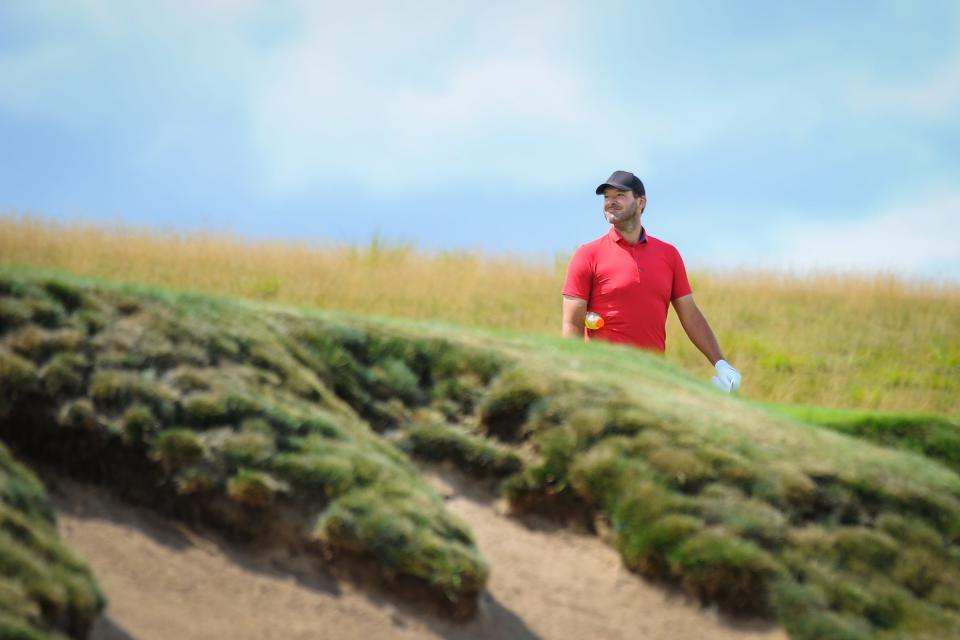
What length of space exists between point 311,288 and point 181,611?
12.9m

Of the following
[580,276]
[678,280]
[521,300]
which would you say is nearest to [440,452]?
[580,276]

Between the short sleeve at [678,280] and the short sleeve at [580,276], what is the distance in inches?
33.3

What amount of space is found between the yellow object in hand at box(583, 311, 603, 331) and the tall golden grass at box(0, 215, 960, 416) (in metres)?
8.05

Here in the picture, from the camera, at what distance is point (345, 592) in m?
6.23

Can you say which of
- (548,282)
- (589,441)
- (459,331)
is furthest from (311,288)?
(589,441)

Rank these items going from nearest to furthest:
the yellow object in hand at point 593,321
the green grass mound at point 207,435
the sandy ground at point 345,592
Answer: the sandy ground at point 345,592 → the green grass mound at point 207,435 → the yellow object in hand at point 593,321

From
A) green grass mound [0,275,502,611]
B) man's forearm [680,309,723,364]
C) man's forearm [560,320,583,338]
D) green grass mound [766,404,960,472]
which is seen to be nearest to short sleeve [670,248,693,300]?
man's forearm [680,309,723,364]

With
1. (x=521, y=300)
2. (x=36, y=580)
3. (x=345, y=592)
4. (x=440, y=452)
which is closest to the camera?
(x=36, y=580)

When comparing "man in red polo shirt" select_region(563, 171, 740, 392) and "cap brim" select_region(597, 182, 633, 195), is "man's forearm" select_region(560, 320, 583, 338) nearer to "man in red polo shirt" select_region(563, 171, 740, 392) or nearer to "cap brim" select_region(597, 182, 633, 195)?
"man in red polo shirt" select_region(563, 171, 740, 392)

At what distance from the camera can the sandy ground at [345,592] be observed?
5.74m

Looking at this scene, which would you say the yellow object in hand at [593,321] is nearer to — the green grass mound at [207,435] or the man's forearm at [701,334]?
the man's forearm at [701,334]

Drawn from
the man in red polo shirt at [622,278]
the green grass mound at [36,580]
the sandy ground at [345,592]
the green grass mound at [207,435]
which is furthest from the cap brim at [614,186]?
the green grass mound at [36,580]

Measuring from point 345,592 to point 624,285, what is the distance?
440 centimetres

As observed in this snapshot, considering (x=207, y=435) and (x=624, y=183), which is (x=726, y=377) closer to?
(x=624, y=183)
